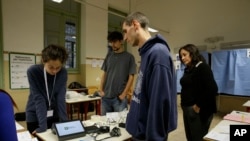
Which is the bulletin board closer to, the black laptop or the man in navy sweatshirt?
the black laptop

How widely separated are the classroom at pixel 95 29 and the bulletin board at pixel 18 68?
0.05 m

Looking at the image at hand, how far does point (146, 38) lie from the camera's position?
1.31m

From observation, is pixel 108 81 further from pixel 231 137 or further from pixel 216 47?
pixel 216 47

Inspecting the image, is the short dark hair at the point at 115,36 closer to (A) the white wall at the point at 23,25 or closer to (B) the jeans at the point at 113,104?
(B) the jeans at the point at 113,104

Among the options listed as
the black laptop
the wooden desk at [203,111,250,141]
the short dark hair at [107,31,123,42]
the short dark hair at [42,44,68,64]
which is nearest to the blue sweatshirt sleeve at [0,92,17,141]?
the black laptop

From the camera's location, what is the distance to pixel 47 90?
174 centimetres

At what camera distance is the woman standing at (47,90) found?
1.64m

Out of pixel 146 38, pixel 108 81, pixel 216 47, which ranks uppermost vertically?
pixel 216 47

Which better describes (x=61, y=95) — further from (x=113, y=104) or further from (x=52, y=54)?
(x=113, y=104)

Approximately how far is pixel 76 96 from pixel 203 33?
13.6 ft

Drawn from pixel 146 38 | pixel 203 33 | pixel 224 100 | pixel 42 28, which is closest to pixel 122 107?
pixel 146 38

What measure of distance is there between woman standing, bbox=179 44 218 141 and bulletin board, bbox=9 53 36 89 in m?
3.89

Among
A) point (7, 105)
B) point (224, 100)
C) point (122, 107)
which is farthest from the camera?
point (224, 100)

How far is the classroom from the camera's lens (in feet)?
14.6
